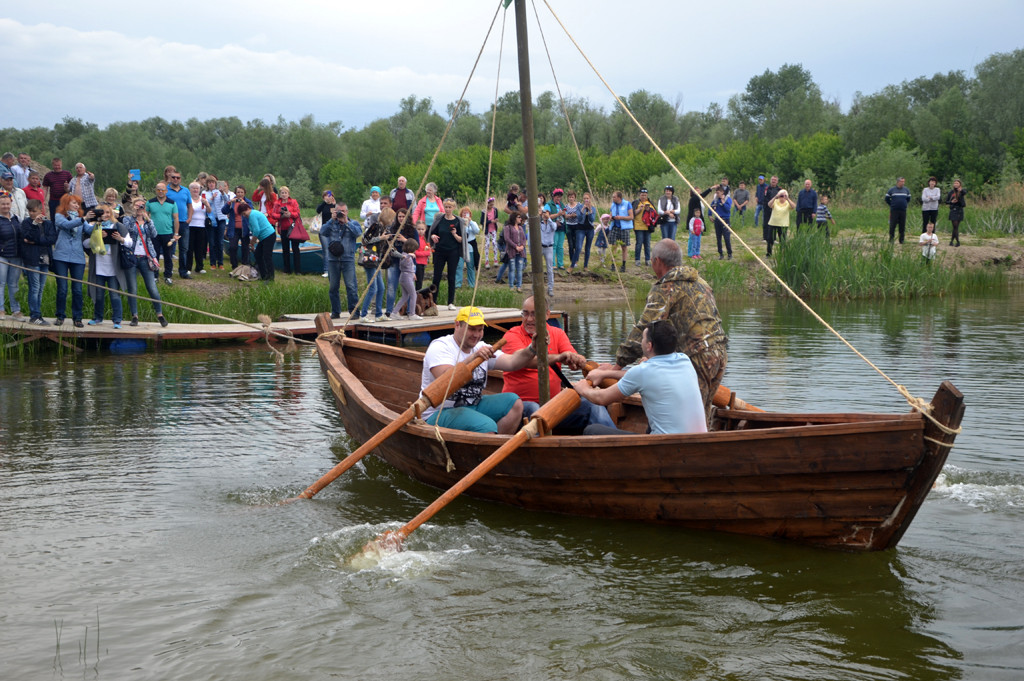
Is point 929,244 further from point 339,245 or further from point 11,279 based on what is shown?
point 11,279

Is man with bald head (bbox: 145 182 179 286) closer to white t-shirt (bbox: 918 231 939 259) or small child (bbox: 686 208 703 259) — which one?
small child (bbox: 686 208 703 259)

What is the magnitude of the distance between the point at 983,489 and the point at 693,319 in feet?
7.97

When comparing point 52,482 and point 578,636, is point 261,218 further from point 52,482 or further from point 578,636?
point 578,636

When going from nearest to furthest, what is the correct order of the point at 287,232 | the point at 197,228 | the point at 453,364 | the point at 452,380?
the point at 452,380 → the point at 453,364 → the point at 197,228 → the point at 287,232

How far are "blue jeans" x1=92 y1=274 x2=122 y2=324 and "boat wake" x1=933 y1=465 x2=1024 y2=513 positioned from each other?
1156 cm

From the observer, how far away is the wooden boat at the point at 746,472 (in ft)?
15.9

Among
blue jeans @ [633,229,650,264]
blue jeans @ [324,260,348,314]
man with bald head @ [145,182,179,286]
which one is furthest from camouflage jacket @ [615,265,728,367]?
blue jeans @ [633,229,650,264]

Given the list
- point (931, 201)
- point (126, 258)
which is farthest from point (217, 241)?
point (931, 201)

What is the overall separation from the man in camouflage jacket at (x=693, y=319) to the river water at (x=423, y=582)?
1.13 m

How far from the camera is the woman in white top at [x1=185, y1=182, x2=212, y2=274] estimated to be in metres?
16.8

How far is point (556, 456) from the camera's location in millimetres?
5945

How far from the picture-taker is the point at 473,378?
692cm

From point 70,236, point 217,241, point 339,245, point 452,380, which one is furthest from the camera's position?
point 217,241

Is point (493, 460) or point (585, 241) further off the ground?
point (585, 241)
